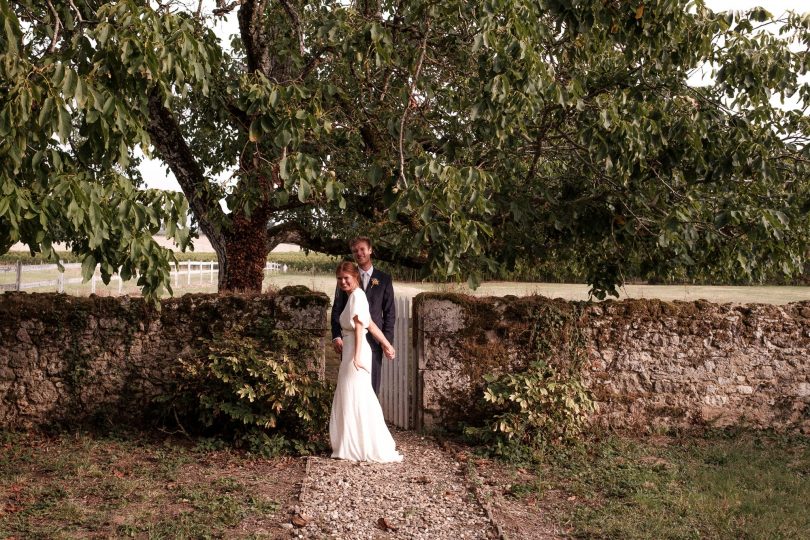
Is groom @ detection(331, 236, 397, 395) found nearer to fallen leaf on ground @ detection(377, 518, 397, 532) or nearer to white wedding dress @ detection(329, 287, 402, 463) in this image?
white wedding dress @ detection(329, 287, 402, 463)

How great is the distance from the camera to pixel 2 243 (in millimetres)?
5066

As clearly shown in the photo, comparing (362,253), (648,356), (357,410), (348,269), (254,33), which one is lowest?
(357,410)

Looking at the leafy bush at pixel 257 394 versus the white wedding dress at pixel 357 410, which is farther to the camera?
the leafy bush at pixel 257 394

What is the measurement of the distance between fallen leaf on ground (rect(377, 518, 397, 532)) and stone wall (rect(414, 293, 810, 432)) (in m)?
2.69

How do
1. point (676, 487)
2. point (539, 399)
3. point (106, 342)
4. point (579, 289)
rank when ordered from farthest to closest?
point (579, 289), point (106, 342), point (539, 399), point (676, 487)

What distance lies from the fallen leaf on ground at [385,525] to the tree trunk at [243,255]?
17.7ft

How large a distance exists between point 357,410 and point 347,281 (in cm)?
129

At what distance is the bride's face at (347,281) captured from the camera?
283 inches

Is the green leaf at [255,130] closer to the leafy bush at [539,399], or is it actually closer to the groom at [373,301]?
the groom at [373,301]

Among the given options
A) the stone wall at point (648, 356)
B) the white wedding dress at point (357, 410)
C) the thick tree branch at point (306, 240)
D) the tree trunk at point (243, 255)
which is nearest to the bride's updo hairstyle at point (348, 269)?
the white wedding dress at point (357, 410)

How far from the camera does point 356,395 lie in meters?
7.29

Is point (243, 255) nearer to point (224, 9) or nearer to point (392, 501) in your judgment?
point (224, 9)

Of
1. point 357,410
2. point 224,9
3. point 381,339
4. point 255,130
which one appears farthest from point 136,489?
point 224,9

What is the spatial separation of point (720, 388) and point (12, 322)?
27.2 ft
